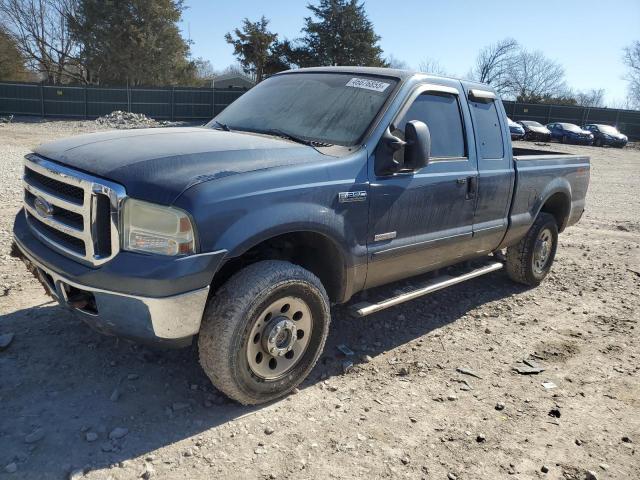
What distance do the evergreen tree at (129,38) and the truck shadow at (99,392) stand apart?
124 feet

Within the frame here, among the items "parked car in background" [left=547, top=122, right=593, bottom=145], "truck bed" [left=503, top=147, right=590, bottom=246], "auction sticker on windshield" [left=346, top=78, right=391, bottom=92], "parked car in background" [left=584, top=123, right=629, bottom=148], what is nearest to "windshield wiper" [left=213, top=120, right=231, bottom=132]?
"auction sticker on windshield" [left=346, top=78, right=391, bottom=92]

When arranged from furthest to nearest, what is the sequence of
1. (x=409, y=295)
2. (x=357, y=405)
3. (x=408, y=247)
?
(x=409, y=295) < (x=408, y=247) < (x=357, y=405)

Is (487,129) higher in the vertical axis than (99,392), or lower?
higher

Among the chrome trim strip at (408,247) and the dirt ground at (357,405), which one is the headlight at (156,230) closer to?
the dirt ground at (357,405)

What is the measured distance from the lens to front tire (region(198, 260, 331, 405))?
2832mm

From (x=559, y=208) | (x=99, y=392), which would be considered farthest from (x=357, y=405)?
(x=559, y=208)

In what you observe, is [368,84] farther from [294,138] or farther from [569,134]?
[569,134]

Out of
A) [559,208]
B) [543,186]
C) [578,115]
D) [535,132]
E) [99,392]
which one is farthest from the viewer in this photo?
[578,115]

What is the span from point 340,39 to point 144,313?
4030 centimetres

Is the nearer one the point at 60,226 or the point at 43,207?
the point at 60,226

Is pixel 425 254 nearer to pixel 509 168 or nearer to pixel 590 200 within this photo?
pixel 509 168

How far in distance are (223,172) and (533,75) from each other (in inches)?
2838

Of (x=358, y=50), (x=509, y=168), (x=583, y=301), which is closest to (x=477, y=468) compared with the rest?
(x=509, y=168)

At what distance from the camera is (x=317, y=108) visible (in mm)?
3812
